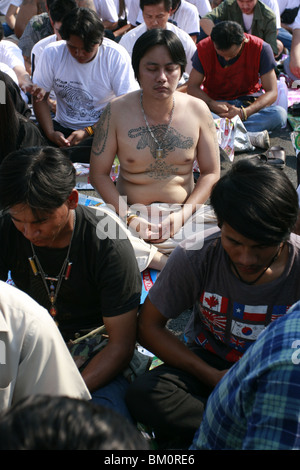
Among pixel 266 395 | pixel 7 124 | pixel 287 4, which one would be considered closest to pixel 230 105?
pixel 7 124

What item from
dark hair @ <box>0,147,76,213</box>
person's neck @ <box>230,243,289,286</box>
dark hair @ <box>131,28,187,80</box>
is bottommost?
person's neck @ <box>230,243,289,286</box>

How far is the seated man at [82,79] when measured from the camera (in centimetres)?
471

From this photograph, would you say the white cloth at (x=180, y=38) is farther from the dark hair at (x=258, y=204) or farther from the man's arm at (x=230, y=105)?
the dark hair at (x=258, y=204)

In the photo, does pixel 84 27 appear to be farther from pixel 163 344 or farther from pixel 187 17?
pixel 163 344

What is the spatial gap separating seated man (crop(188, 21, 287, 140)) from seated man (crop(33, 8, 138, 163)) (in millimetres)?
914

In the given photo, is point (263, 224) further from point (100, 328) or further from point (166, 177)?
point (166, 177)

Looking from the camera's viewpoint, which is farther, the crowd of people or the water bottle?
the water bottle

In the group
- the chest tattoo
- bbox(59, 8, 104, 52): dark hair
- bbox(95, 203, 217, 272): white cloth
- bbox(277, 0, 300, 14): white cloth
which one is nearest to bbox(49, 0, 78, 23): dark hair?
bbox(59, 8, 104, 52): dark hair

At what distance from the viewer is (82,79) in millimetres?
4801

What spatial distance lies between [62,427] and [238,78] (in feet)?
16.1

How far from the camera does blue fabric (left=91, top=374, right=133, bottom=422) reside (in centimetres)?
230

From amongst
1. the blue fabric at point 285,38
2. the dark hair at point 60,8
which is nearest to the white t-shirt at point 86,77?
the dark hair at point 60,8

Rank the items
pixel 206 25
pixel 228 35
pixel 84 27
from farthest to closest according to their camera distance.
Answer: pixel 206 25 < pixel 228 35 < pixel 84 27

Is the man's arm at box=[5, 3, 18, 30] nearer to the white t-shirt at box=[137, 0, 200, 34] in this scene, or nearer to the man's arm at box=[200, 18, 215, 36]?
the white t-shirt at box=[137, 0, 200, 34]
